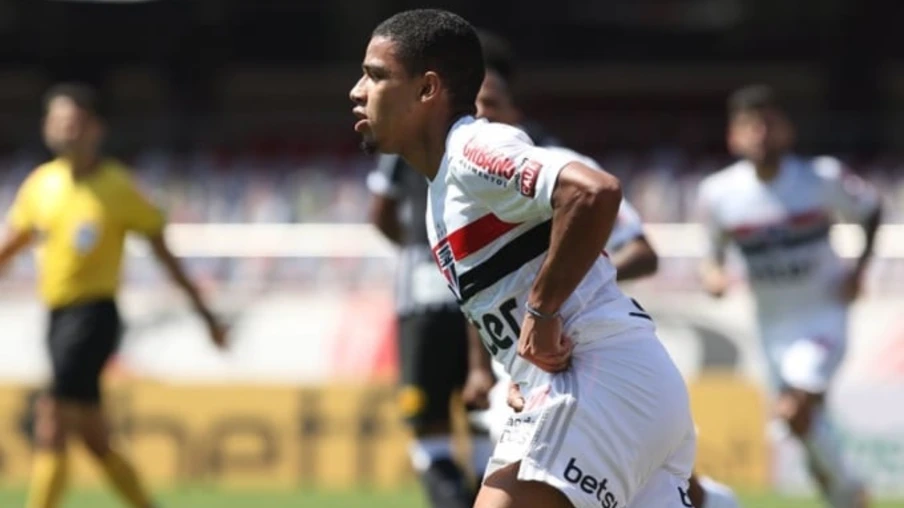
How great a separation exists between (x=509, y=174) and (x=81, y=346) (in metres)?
5.53

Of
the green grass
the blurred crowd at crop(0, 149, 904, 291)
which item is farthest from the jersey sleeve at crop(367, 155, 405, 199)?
the blurred crowd at crop(0, 149, 904, 291)

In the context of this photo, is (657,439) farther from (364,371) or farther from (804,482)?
(364,371)

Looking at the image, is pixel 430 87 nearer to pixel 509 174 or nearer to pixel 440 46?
pixel 440 46

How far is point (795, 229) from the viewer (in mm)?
10891

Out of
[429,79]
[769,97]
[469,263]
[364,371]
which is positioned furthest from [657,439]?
[364,371]

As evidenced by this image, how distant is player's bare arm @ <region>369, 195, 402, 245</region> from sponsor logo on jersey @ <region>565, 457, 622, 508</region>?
361cm

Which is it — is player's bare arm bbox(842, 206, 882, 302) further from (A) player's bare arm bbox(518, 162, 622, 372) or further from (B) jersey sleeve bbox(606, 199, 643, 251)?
(A) player's bare arm bbox(518, 162, 622, 372)

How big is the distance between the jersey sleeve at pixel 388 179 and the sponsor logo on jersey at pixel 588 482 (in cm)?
345

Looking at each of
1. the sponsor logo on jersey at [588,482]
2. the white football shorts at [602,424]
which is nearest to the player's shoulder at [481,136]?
the white football shorts at [602,424]

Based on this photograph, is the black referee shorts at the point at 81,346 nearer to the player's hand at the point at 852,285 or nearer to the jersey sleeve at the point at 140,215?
the jersey sleeve at the point at 140,215

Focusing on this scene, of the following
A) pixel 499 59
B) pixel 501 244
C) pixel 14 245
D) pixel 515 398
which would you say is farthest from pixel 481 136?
pixel 14 245

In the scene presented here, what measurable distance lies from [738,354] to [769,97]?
139 inches

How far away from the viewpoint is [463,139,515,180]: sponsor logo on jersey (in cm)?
523

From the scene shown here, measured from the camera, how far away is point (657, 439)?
216 inches
